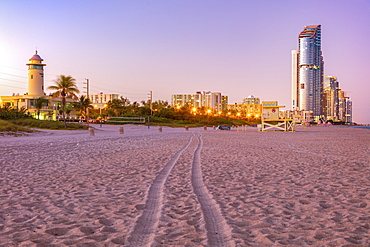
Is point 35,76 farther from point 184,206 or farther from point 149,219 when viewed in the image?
point 149,219

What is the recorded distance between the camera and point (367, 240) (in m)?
3.70

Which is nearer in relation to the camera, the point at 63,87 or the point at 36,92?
the point at 63,87

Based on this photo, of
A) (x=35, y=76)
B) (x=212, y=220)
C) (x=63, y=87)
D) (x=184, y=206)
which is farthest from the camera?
(x=35, y=76)

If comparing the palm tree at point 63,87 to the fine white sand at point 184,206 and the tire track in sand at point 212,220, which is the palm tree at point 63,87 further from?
the tire track in sand at point 212,220

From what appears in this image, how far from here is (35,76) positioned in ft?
260

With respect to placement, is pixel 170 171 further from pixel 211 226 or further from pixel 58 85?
pixel 58 85

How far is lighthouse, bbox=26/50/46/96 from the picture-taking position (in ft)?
259

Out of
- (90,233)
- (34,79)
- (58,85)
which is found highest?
(34,79)

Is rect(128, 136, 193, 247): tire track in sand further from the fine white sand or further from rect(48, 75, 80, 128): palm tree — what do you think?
rect(48, 75, 80, 128): palm tree

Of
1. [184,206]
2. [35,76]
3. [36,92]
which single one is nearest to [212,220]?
[184,206]

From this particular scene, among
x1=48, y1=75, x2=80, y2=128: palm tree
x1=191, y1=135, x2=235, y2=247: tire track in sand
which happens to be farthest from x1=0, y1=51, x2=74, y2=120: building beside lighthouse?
x1=191, y1=135, x2=235, y2=247: tire track in sand

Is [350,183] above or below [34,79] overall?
below

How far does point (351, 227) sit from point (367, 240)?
44 centimetres

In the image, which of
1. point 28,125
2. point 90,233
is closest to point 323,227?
point 90,233
